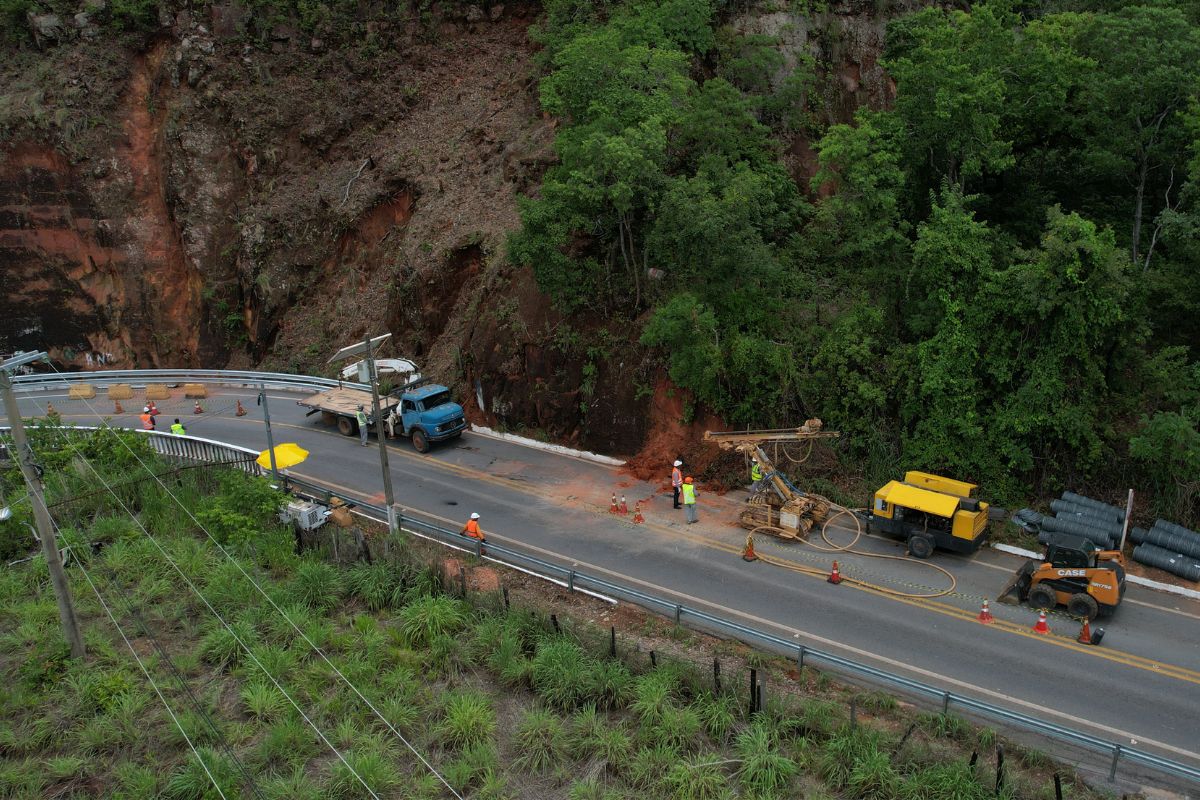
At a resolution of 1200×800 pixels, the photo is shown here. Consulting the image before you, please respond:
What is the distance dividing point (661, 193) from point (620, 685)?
1599 cm

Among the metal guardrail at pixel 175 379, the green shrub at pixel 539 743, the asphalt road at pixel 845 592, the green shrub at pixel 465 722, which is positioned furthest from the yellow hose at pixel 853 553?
the metal guardrail at pixel 175 379

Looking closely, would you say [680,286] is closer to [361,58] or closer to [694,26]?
[694,26]

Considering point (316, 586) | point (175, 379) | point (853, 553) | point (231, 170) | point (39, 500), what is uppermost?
point (231, 170)

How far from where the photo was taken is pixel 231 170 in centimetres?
4244

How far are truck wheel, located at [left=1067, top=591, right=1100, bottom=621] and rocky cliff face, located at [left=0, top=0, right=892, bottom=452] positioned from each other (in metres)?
28.8

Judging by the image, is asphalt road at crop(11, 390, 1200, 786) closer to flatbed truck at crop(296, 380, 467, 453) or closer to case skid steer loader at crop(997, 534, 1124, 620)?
case skid steer loader at crop(997, 534, 1124, 620)

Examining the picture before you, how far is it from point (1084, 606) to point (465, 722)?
42.3ft

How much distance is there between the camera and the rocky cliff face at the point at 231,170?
130ft

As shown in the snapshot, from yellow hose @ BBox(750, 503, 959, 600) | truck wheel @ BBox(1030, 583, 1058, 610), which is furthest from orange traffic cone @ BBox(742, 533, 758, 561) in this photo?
truck wheel @ BBox(1030, 583, 1058, 610)

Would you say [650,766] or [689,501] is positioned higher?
[689,501]

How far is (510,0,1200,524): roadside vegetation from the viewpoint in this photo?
21.4 meters

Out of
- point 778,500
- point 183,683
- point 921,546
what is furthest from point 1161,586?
point 183,683

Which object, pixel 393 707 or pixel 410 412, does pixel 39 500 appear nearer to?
pixel 393 707

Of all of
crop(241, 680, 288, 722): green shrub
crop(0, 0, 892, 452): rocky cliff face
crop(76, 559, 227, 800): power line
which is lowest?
crop(241, 680, 288, 722): green shrub
